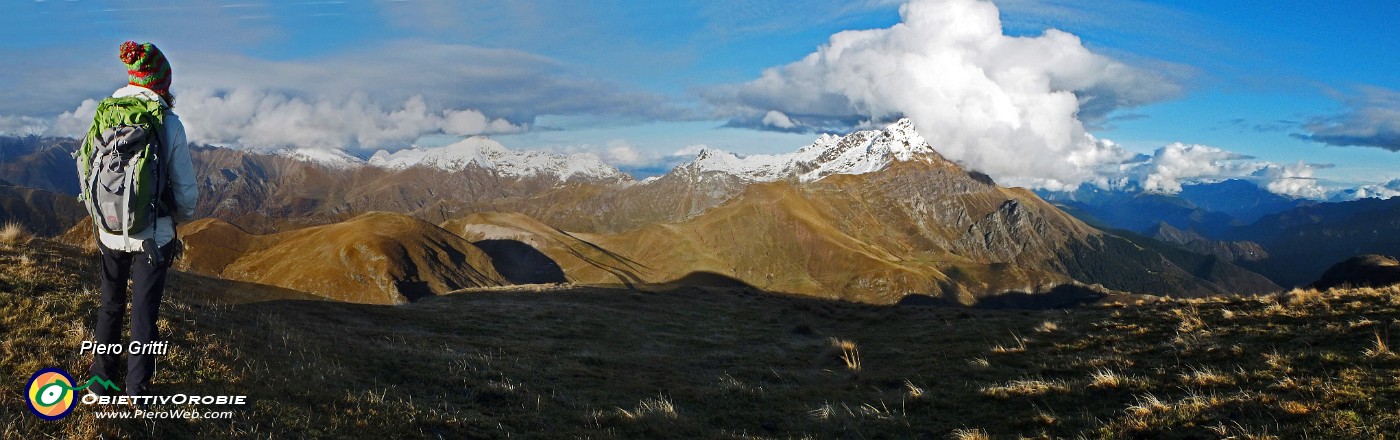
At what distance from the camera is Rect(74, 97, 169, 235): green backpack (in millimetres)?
7719

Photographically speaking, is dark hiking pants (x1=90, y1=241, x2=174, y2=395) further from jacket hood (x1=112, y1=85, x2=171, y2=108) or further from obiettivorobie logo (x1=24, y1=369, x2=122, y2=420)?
jacket hood (x1=112, y1=85, x2=171, y2=108)

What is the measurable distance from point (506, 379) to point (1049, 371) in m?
12.6

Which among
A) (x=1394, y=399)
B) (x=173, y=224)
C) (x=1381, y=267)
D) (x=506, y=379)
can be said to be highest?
(x=173, y=224)

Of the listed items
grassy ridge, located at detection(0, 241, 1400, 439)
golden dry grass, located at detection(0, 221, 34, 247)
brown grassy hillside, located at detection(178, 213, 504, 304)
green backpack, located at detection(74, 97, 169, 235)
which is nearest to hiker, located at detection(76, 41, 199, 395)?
green backpack, located at detection(74, 97, 169, 235)

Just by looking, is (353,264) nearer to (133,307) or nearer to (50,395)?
(50,395)

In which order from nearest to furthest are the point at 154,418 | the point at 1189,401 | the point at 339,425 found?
1. the point at 154,418
2. the point at 339,425
3. the point at 1189,401

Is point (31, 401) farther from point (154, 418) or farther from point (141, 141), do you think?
point (141, 141)

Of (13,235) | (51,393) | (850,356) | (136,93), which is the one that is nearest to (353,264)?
(13,235)

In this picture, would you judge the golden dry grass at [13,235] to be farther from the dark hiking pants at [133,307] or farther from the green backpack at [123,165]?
the green backpack at [123,165]

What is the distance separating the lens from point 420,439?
9391 millimetres

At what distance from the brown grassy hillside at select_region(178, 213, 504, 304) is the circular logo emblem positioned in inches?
5952

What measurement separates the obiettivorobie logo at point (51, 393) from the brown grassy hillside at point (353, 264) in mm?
151115

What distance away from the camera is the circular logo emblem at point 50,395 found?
25.5ft

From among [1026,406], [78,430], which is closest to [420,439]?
[78,430]
